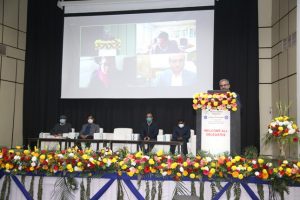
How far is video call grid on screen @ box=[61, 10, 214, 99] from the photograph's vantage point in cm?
848

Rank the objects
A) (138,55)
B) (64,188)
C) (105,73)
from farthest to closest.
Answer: (105,73)
(138,55)
(64,188)

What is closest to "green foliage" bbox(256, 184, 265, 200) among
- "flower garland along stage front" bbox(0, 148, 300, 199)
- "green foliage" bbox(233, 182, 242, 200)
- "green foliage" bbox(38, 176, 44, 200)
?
"flower garland along stage front" bbox(0, 148, 300, 199)

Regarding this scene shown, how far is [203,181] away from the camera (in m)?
3.09

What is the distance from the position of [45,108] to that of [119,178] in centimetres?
744

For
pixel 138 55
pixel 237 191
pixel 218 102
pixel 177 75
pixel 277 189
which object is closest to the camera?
pixel 277 189

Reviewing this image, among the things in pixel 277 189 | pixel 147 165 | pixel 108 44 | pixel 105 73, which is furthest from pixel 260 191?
pixel 108 44

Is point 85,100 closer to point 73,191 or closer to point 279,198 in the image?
point 73,191

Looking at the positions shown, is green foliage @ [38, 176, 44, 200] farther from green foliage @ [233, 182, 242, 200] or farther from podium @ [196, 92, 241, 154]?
green foliage @ [233, 182, 242, 200]

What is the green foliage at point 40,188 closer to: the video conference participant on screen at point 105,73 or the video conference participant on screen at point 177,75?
the video conference participant on screen at point 177,75

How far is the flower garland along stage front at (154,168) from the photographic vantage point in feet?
9.75

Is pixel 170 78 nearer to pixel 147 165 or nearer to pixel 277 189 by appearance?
pixel 147 165

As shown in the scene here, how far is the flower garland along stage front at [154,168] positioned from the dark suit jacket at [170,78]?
207 inches

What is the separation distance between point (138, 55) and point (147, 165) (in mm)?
5949

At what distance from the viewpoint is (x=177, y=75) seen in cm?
852
